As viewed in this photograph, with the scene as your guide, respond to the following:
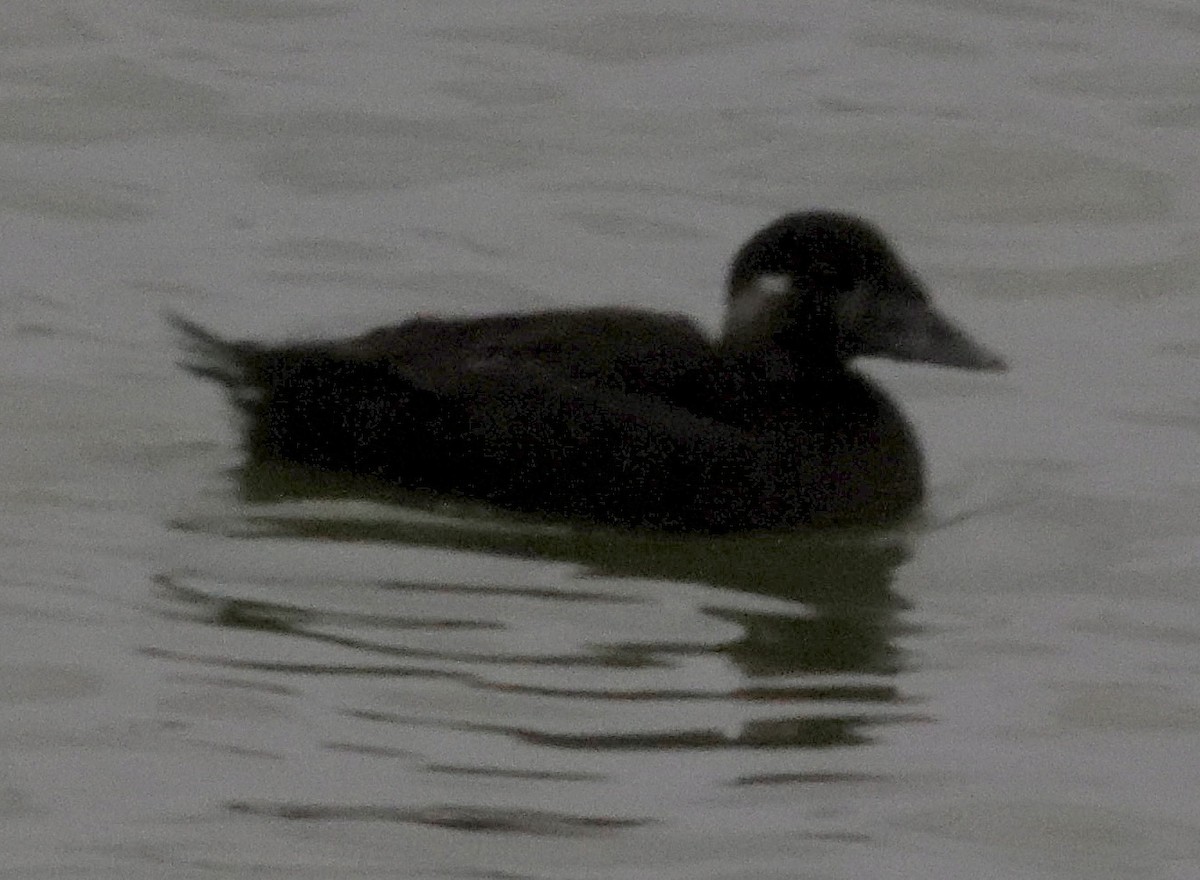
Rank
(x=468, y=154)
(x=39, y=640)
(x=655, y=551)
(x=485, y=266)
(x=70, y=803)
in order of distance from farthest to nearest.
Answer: (x=468, y=154), (x=485, y=266), (x=655, y=551), (x=39, y=640), (x=70, y=803)

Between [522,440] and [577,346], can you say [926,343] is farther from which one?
[522,440]

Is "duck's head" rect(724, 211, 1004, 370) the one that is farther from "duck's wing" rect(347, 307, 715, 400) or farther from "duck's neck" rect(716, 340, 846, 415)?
"duck's wing" rect(347, 307, 715, 400)

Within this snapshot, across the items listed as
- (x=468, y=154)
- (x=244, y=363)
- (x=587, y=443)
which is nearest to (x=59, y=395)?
(x=244, y=363)

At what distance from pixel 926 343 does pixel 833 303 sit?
0.21m

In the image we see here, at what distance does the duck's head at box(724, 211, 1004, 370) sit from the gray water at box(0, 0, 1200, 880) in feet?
1.12

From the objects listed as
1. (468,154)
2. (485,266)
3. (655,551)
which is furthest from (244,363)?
(468,154)

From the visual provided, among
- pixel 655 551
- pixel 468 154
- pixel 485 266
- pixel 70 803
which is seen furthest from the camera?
pixel 468 154

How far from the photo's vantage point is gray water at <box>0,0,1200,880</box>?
6.48 m

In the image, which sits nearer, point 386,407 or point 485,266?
point 386,407

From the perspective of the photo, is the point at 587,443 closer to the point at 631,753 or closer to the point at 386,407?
the point at 386,407

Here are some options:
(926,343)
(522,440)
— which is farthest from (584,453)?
(926,343)

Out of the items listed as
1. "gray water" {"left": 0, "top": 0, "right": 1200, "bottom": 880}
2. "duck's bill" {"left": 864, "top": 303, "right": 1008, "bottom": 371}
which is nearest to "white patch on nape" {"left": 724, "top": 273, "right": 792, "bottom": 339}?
"duck's bill" {"left": 864, "top": 303, "right": 1008, "bottom": 371}

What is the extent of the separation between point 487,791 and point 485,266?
3.87 m

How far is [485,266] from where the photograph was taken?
10227 millimetres
